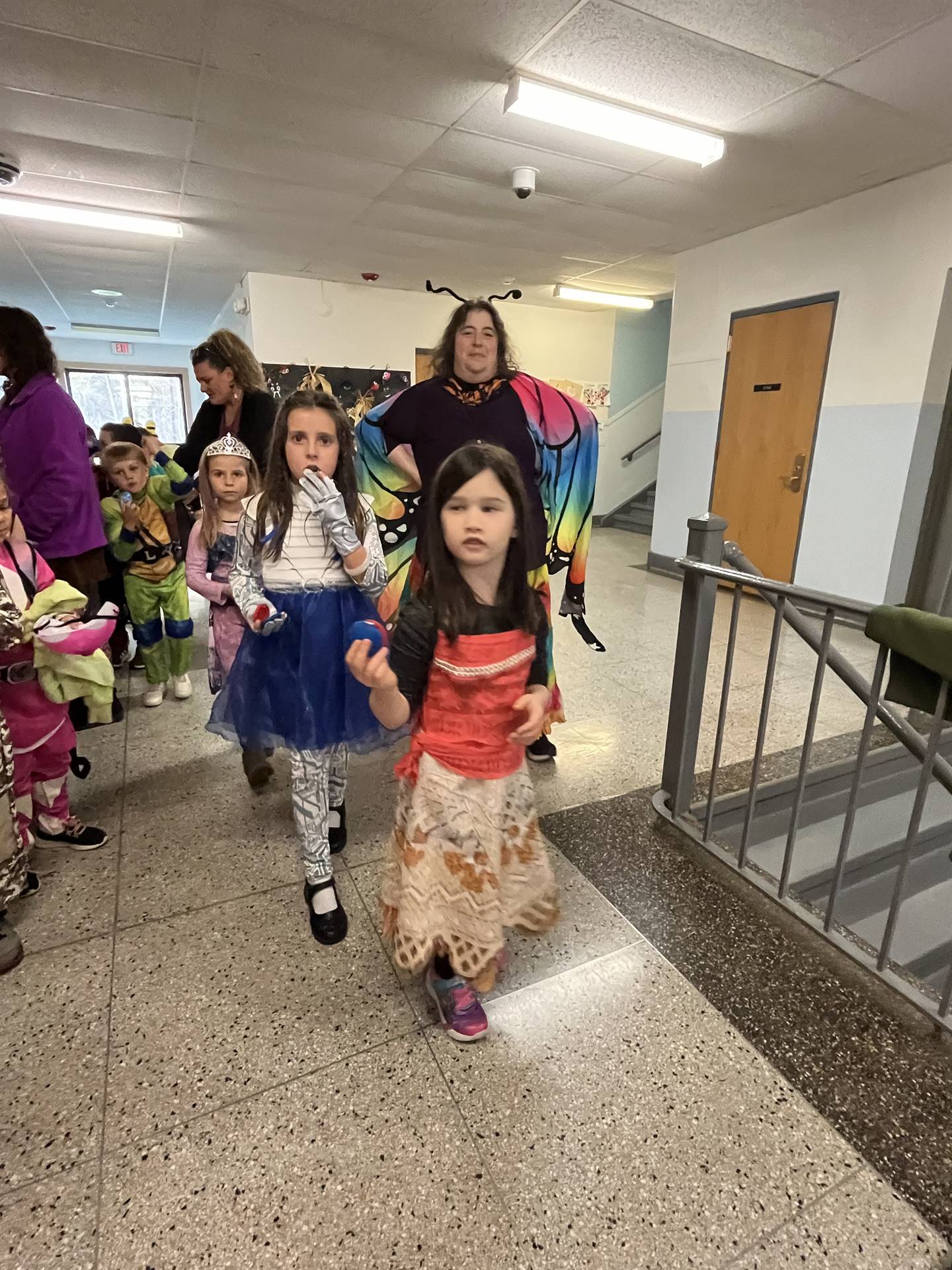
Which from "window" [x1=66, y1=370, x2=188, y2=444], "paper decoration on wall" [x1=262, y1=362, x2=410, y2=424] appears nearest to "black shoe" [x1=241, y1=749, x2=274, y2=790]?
"paper decoration on wall" [x1=262, y1=362, x2=410, y2=424]

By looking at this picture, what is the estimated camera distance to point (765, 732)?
2.17 m

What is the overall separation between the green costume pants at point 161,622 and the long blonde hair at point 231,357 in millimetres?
1039

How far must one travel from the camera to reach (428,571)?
1.33 meters

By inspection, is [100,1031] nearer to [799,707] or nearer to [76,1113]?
[76,1113]

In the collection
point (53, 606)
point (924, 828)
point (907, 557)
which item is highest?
point (53, 606)

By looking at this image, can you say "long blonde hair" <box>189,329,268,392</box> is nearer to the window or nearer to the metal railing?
the metal railing

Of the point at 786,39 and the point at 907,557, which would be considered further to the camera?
the point at 907,557

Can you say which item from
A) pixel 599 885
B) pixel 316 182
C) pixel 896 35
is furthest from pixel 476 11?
pixel 599 885

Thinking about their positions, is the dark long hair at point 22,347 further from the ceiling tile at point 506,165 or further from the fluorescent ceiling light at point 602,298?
the fluorescent ceiling light at point 602,298

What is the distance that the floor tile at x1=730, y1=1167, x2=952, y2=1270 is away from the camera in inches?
44.8

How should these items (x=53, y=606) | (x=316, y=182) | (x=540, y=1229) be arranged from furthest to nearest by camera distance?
(x=316, y=182), (x=53, y=606), (x=540, y=1229)

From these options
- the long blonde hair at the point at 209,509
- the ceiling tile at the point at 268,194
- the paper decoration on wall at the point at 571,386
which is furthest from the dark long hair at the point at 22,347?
the paper decoration on wall at the point at 571,386

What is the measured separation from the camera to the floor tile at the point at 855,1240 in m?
1.14

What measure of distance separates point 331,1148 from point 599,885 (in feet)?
3.47
